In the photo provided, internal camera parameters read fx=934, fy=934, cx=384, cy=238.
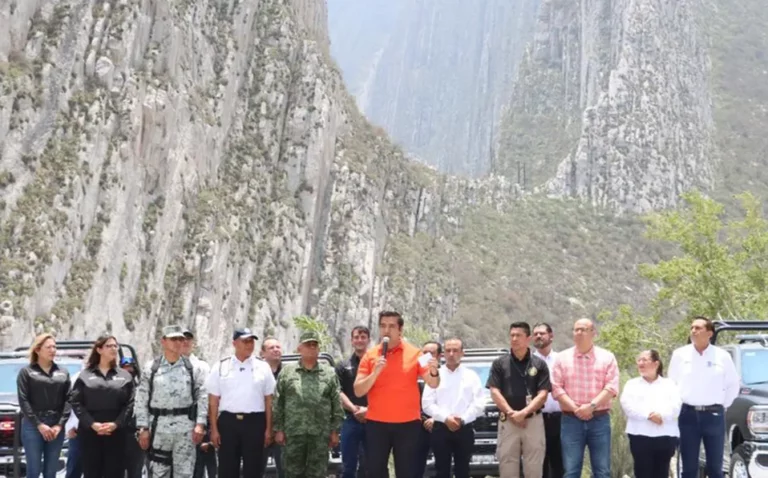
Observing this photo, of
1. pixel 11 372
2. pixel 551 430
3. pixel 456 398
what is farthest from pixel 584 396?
pixel 11 372

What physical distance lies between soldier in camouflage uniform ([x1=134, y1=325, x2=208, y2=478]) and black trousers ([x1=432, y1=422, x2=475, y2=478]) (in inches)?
98.1

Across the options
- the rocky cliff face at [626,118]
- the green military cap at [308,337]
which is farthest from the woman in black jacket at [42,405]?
the rocky cliff face at [626,118]

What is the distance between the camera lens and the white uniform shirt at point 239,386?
961 centimetres

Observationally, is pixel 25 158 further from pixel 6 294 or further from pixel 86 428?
pixel 86 428

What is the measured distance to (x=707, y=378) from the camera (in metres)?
10.0

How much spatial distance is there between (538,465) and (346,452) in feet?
8.81

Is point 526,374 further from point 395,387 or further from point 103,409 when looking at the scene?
point 103,409

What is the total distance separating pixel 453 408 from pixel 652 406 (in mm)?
2054

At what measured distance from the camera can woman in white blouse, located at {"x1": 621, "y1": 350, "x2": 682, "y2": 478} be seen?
9602 mm

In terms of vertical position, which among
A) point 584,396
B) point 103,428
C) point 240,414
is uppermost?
point 584,396

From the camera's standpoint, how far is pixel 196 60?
58938 millimetres

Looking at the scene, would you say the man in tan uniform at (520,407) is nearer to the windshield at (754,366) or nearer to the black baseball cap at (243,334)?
the black baseball cap at (243,334)

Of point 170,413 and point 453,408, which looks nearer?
point 170,413

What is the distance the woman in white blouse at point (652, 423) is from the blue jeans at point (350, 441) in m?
3.18
